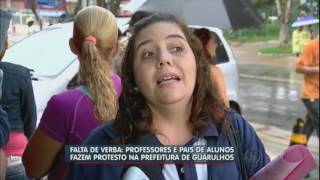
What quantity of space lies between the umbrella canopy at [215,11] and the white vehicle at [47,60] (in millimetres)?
521

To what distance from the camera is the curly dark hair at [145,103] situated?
1794 millimetres

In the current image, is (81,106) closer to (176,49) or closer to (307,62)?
(176,49)

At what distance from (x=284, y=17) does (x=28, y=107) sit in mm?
18757

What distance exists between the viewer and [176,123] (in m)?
1.83

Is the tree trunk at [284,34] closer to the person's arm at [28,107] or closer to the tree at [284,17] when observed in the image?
the tree at [284,17]

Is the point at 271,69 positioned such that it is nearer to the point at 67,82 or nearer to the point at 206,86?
the point at 67,82

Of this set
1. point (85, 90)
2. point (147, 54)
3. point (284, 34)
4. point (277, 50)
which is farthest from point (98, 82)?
point (277, 50)

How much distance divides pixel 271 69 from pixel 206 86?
18664 mm

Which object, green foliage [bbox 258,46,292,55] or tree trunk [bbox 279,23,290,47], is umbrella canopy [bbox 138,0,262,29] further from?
green foliage [bbox 258,46,292,55]

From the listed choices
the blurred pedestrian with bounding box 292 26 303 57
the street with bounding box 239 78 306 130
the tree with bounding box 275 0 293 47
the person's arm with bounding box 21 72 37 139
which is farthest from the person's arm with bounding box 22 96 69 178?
the blurred pedestrian with bounding box 292 26 303 57

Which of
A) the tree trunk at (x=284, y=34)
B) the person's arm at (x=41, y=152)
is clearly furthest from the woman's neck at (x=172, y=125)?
the tree trunk at (x=284, y=34)

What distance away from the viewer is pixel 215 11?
5.33 metres

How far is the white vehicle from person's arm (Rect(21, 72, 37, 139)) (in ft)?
6.05

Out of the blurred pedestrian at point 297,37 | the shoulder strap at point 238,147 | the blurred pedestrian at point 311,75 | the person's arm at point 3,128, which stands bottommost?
the blurred pedestrian at point 297,37
